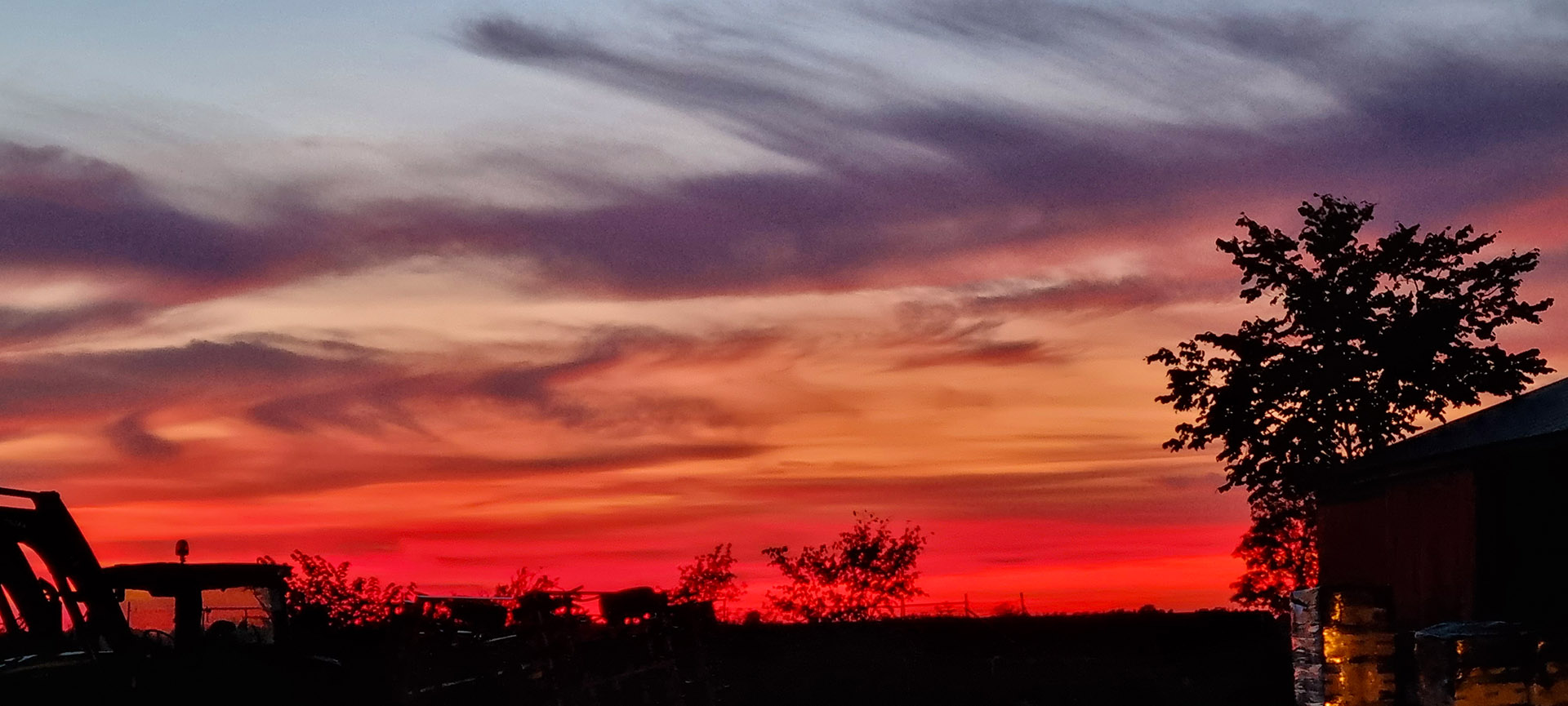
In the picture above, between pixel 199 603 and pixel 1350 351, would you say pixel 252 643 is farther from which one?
pixel 1350 351

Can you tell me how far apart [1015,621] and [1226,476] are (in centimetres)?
755

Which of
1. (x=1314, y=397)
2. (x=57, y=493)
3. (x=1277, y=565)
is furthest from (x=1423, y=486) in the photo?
(x=1277, y=565)

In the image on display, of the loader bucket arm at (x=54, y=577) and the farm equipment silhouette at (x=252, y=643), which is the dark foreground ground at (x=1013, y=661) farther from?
the loader bucket arm at (x=54, y=577)

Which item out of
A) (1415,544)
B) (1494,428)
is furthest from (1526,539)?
(1415,544)

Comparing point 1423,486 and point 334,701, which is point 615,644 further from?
point 1423,486

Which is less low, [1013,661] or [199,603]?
[199,603]

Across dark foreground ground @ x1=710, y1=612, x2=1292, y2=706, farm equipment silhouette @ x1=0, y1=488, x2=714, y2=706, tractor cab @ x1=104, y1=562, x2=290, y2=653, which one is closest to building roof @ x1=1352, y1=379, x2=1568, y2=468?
dark foreground ground @ x1=710, y1=612, x2=1292, y2=706

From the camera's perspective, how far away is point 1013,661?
4400cm

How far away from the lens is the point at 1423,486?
33.7 metres

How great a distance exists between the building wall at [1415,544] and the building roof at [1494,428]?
66 centimetres

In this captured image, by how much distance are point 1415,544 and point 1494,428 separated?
10.0 feet

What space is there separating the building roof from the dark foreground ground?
499cm

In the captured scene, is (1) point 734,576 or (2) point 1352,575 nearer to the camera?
(2) point 1352,575

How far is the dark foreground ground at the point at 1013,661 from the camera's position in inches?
1352
